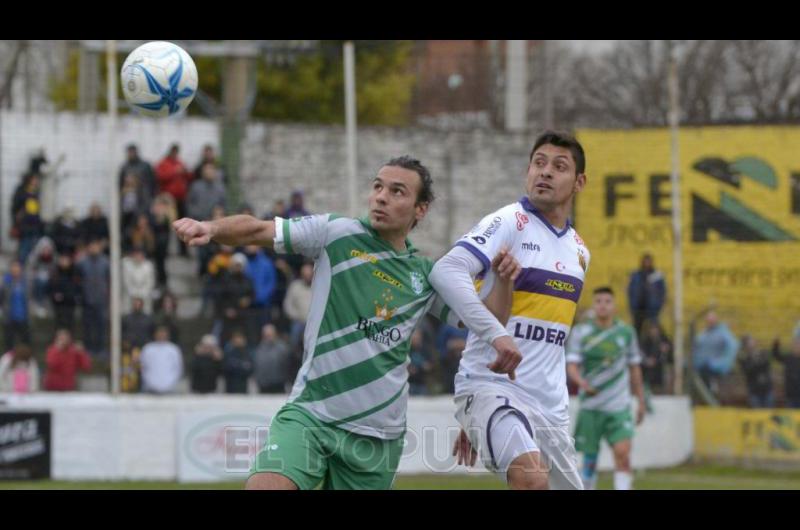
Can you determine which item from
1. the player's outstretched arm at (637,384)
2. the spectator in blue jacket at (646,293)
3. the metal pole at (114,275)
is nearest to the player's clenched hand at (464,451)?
the player's outstretched arm at (637,384)

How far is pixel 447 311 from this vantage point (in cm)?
716

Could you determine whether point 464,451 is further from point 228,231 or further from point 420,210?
point 228,231

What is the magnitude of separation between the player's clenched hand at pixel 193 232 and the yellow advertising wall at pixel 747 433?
1440 centimetres

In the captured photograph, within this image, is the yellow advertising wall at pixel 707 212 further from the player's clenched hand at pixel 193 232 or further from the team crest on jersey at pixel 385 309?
the player's clenched hand at pixel 193 232

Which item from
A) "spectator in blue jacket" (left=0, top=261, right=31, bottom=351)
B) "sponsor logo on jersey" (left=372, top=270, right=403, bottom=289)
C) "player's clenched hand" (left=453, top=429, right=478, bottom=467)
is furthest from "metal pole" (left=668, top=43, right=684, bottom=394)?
"sponsor logo on jersey" (left=372, top=270, right=403, bottom=289)

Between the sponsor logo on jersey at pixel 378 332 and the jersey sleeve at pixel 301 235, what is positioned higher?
the jersey sleeve at pixel 301 235

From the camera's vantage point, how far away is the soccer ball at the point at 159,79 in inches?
300

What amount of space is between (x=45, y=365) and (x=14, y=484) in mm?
1818

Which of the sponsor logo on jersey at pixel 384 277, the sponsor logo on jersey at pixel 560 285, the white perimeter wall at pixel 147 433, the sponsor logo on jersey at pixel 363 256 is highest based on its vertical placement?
the sponsor logo on jersey at pixel 363 256

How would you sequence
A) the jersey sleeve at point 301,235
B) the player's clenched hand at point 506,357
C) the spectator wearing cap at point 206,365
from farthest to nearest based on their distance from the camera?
the spectator wearing cap at point 206,365 < the jersey sleeve at point 301,235 < the player's clenched hand at point 506,357

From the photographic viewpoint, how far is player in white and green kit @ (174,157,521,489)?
6793 mm

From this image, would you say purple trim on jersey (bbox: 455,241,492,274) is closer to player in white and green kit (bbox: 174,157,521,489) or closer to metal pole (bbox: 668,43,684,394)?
player in white and green kit (bbox: 174,157,521,489)

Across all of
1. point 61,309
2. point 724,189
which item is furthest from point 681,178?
point 61,309

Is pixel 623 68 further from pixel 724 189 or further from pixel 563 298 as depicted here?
pixel 563 298
